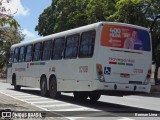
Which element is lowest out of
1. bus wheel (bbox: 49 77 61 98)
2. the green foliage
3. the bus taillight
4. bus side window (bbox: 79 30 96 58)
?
bus wheel (bbox: 49 77 61 98)

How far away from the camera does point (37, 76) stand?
78.3ft

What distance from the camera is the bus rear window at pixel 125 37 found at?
16.9 metres

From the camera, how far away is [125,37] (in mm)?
17250

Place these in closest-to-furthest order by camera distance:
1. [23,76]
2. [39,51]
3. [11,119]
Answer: [11,119], [39,51], [23,76]

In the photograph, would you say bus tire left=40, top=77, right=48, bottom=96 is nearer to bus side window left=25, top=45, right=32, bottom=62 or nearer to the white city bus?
the white city bus

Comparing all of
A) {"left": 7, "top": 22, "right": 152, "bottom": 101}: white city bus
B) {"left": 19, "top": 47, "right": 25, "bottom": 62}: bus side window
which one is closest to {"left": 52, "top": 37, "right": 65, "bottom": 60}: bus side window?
{"left": 7, "top": 22, "right": 152, "bottom": 101}: white city bus

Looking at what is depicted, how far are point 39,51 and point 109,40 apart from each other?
7.63 m

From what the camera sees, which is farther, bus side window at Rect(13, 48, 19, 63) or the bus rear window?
bus side window at Rect(13, 48, 19, 63)

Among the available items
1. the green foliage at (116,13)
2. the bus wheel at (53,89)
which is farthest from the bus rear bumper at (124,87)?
the green foliage at (116,13)

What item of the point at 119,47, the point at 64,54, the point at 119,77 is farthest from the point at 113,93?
the point at 64,54

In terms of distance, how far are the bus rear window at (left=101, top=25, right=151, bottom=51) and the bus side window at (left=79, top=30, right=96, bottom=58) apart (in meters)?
0.55

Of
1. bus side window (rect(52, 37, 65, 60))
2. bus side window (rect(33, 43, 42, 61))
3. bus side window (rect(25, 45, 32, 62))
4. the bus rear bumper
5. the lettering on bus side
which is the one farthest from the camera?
bus side window (rect(25, 45, 32, 62))

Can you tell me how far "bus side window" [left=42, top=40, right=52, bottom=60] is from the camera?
867 inches

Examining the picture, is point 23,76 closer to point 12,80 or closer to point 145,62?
point 12,80
